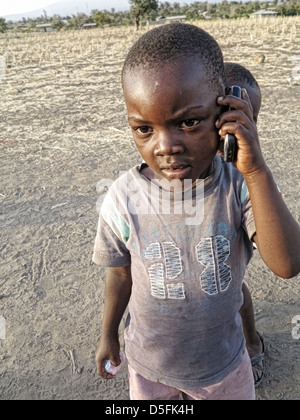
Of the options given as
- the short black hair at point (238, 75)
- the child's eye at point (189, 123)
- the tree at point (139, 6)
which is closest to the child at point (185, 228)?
the child's eye at point (189, 123)

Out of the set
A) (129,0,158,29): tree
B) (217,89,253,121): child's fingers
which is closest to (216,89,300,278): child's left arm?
(217,89,253,121): child's fingers

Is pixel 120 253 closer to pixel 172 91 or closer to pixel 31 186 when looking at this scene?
pixel 172 91

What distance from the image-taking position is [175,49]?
96 centimetres

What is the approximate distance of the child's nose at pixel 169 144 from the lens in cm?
99

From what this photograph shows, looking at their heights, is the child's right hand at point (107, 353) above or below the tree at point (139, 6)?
below

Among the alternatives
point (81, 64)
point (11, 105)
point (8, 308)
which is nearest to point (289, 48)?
point (81, 64)

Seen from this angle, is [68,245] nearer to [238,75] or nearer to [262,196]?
[238,75]

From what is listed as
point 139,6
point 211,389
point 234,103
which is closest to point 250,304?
point 211,389

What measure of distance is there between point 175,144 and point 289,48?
1428 centimetres

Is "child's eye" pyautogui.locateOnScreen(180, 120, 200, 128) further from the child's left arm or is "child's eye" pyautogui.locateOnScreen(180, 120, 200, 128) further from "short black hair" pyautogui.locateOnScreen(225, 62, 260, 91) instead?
"short black hair" pyautogui.locateOnScreen(225, 62, 260, 91)

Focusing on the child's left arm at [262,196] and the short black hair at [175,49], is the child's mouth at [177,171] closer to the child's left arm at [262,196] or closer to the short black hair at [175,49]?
the child's left arm at [262,196]

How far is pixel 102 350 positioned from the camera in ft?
4.93

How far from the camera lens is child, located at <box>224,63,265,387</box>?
183cm

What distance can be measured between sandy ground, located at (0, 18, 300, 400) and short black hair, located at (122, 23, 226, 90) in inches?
68.9
